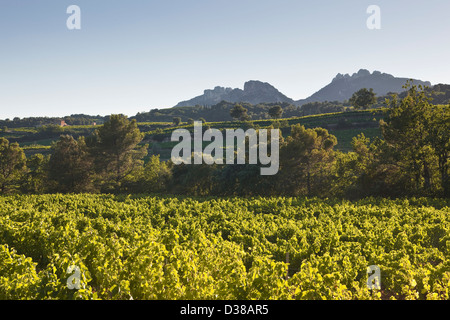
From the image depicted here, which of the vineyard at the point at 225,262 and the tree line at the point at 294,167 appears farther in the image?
the tree line at the point at 294,167

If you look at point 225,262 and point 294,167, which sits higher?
point 294,167

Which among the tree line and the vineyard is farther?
the tree line

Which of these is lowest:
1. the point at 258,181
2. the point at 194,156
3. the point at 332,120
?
the point at 258,181

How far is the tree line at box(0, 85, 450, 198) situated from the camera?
2494cm

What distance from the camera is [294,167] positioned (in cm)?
3019

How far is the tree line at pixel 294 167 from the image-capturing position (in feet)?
Result: 81.8

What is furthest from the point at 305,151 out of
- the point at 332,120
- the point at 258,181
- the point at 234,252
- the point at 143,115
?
the point at 143,115

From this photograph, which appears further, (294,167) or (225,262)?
(294,167)

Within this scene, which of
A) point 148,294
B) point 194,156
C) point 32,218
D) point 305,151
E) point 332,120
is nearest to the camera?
point 148,294
